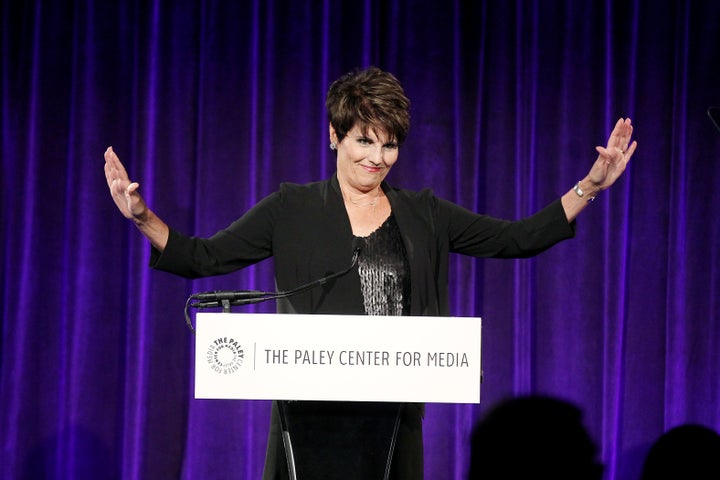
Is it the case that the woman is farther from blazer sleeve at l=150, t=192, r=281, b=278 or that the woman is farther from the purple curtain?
the purple curtain

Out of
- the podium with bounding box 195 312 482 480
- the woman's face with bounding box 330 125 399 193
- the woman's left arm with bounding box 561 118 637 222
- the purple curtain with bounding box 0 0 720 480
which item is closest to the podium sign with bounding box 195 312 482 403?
the podium with bounding box 195 312 482 480

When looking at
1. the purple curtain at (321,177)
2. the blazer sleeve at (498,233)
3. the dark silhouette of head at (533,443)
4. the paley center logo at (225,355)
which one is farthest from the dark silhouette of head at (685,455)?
the paley center logo at (225,355)

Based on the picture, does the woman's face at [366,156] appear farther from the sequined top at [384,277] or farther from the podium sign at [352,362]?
the podium sign at [352,362]

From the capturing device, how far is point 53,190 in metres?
3.72

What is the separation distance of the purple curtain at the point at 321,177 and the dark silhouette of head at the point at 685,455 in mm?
58

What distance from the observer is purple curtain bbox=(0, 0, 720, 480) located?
144 inches

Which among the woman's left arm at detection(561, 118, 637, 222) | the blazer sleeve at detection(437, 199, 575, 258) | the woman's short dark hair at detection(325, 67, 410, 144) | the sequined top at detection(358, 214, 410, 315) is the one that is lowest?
the sequined top at detection(358, 214, 410, 315)

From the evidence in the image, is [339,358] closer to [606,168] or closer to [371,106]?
[371,106]

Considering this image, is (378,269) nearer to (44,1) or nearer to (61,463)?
(61,463)

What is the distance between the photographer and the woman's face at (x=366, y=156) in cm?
202

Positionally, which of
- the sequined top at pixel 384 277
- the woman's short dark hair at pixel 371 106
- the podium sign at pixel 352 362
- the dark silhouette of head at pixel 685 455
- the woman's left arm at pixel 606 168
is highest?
the woman's short dark hair at pixel 371 106

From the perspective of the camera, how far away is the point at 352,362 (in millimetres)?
1521

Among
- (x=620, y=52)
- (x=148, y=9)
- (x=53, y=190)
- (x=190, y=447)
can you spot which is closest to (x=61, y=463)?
(x=190, y=447)

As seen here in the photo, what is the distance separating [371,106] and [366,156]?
0.13 metres
